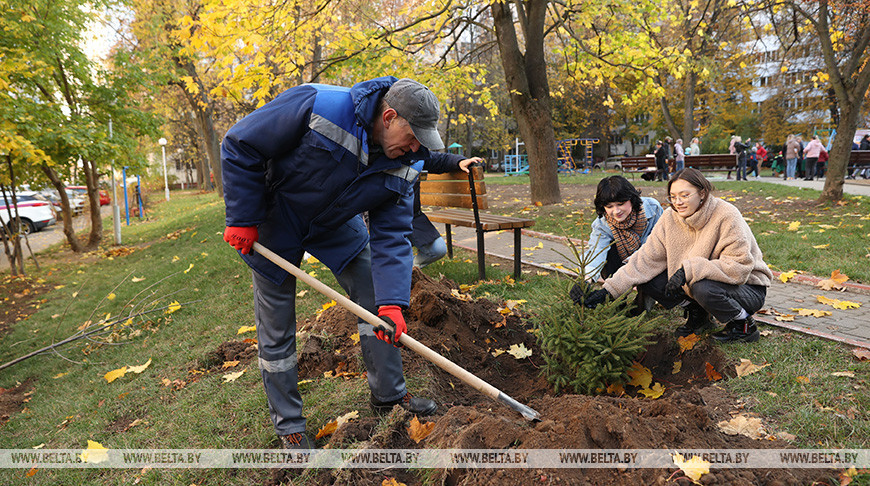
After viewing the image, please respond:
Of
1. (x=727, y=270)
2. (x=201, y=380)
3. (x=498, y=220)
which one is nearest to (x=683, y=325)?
(x=727, y=270)

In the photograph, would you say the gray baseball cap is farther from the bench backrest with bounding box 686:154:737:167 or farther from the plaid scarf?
the bench backrest with bounding box 686:154:737:167

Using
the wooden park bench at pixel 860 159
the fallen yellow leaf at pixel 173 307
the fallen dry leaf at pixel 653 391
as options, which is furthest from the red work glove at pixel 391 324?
the wooden park bench at pixel 860 159

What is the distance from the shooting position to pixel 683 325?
373 centimetres

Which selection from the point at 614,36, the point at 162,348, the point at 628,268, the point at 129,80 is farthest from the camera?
the point at 129,80

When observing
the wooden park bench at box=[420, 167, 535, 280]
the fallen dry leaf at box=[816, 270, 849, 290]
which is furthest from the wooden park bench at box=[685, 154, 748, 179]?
the wooden park bench at box=[420, 167, 535, 280]

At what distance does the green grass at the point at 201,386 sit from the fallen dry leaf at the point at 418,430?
1.58 feet

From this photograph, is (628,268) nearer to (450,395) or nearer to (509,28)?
(450,395)

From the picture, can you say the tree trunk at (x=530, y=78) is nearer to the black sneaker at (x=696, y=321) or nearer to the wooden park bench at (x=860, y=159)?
the black sneaker at (x=696, y=321)

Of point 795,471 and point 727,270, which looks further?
point 727,270

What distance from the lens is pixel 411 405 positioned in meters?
2.98

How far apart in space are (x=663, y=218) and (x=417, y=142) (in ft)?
6.46

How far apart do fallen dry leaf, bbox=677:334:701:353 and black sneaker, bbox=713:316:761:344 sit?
5.9 inches

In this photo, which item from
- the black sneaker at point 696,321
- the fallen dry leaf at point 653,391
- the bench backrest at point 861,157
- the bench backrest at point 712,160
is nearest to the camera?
the fallen dry leaf at point 653,391

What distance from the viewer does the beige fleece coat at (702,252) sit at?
330 centimetres
